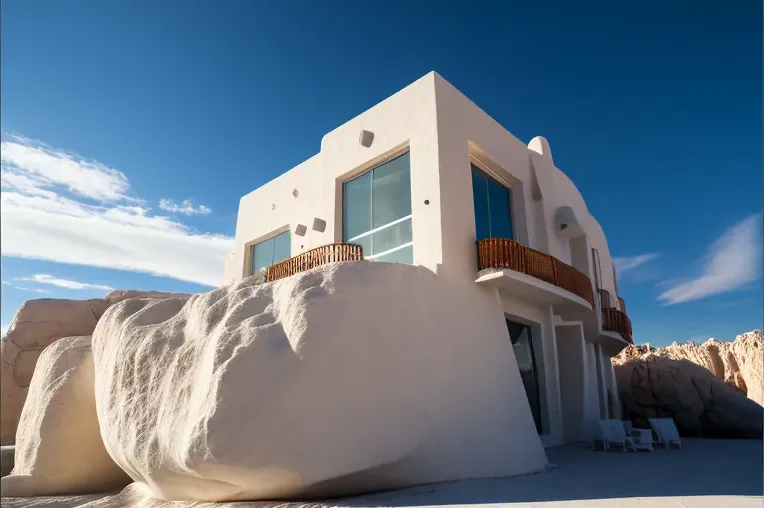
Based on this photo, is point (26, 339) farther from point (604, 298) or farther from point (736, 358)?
point (736, 358)

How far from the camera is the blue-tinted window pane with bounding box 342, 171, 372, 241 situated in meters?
12.0

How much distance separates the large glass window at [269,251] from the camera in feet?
51.4

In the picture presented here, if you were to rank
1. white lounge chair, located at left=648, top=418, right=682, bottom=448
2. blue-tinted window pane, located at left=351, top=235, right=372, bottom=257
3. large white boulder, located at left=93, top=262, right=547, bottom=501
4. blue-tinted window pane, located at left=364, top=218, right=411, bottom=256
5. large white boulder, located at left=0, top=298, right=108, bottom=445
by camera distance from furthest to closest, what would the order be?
large white boulder, located at left=0, top=298, right=108, bottom=445, white lounge chair, located at left=648, top=418, right=682, bottom=448, blue-tinted window pane, located at left=351, top=235, right=372, bottom=257, blue-tinted window pane, located at left=364, top=218, right=411, bottom=256, large white boulder, located at left=93, top=262, right=547, bottom=501

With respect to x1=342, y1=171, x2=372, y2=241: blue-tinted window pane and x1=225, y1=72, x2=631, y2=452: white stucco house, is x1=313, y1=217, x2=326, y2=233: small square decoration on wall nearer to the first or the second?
x1=225, y1=72, x2=631, y2=452: white stucco house

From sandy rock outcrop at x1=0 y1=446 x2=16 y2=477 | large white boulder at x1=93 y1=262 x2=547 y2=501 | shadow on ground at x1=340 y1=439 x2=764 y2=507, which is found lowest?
sandy rock outcrop at x1=0 y1=446 x2=16 y2=477

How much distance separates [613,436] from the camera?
11961mm

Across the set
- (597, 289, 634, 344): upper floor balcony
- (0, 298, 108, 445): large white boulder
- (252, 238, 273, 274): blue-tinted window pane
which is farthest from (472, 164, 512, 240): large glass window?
(0, 298, 108, 445): large white boulder

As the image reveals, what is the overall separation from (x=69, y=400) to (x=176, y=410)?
14.0 feet

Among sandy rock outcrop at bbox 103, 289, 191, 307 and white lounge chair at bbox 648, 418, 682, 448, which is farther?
sandy rock outcrop at bbox 103, 289, 191, 307

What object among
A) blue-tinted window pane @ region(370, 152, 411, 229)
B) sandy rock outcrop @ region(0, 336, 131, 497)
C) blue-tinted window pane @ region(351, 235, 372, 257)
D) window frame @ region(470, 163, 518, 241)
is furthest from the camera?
window frame @ region(470, 163, 518, 241)

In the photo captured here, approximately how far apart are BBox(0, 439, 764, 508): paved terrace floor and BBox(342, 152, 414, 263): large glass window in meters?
4.84

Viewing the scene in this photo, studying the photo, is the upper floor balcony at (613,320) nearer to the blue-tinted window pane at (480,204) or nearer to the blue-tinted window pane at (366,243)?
the blue-tinted window pane at (480,204)

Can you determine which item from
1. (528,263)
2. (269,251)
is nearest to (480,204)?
(528,263)

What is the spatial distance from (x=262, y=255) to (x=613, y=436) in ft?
36.9
